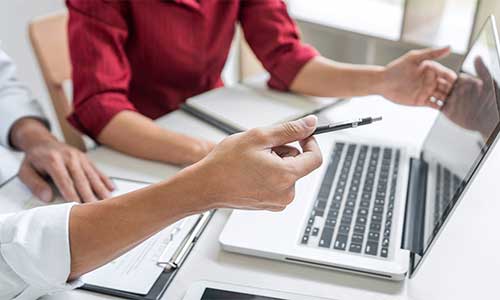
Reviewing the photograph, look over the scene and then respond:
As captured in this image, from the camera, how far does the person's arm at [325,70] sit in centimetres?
97

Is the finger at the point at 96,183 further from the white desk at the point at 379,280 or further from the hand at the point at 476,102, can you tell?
the hand at the point at 476,102

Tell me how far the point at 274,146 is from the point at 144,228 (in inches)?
6.9

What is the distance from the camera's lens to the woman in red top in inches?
37.2

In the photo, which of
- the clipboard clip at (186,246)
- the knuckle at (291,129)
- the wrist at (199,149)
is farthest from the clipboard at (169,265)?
A: the knuckle at (291,129)

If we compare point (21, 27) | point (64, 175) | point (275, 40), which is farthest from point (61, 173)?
point (21, 27)

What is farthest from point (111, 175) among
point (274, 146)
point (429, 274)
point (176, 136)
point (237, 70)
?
point (237, 70)

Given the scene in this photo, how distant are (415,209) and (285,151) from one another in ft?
0.83

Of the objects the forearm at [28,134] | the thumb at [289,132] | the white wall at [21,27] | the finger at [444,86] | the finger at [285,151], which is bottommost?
the white wall at [21,27]

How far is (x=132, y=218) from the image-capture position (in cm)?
58

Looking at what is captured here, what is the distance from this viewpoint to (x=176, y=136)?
0.92 meters

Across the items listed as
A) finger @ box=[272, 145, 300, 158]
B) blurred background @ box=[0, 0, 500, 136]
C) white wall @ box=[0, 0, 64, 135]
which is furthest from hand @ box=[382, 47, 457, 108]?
white wall @ box=[0, 0, 64, 135]

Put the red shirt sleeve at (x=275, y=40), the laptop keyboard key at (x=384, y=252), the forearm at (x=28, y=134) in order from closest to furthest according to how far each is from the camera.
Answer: the laptop keyboard key at (x=384, y=252) < the forearm at (x=28, y=134) < the red shirt sleeve at (x=275, y=40)

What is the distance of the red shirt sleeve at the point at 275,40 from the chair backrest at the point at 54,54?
0.49m

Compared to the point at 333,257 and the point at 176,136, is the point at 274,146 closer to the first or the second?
the point at 333,257
